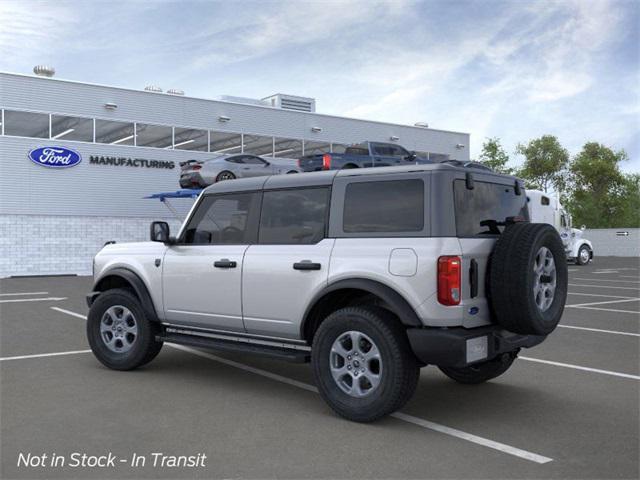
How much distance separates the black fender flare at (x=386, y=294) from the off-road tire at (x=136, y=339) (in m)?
2.36

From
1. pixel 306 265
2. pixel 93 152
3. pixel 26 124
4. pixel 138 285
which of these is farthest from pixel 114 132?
pixel 306 265

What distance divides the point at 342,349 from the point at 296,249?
0.98m

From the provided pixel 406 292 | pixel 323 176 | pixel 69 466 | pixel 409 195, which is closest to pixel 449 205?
pixel 409 195

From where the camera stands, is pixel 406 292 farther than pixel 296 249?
No

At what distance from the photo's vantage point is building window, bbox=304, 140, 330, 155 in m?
33.1

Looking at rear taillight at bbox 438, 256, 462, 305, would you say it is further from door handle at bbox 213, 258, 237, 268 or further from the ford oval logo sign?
the ford oval logo sign

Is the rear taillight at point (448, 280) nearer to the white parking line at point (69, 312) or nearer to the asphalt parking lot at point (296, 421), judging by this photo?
the asphalt parking lot at point (296, 421)

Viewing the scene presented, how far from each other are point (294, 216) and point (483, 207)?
5.35 feet

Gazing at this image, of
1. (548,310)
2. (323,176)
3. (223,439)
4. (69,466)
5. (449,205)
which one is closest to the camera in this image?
(69,466)

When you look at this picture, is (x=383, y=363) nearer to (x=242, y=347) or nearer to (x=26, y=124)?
(x=242, y=347)

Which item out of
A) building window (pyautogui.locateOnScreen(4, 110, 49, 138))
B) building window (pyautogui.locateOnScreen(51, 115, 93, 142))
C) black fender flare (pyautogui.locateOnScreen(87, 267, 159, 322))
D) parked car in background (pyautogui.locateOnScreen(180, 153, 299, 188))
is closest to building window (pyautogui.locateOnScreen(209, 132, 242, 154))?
building window (pyautogui.locateOnScreen(51, 115, 93, 142))

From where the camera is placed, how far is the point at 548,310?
17.3 ft

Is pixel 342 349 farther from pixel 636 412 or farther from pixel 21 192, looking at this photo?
pixel 21 192

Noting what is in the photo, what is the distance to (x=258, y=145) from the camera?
3162cm
